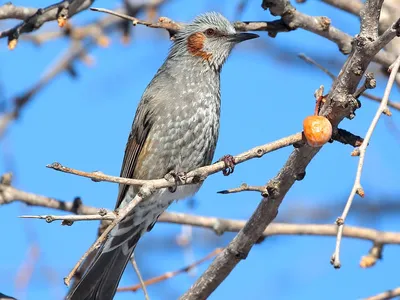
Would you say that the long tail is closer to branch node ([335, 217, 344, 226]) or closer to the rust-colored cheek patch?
the rust-colored cheek patch

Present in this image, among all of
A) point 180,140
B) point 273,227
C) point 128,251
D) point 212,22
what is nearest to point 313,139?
point 273,227

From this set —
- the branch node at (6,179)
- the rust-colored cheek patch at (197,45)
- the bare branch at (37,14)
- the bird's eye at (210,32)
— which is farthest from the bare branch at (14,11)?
the bird's eye at (210,32)

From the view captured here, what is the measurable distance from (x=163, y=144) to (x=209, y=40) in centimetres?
108

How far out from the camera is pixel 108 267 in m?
5.09

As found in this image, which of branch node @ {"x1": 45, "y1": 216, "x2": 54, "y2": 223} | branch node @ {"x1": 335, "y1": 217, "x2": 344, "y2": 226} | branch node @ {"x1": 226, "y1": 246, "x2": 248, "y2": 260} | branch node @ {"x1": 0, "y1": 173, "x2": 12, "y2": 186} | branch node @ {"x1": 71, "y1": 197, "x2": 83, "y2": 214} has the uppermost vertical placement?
branch node @ {"x1": 0, "y1": 173, "x2": 12, "y2": 186}

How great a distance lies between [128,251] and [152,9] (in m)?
2.16

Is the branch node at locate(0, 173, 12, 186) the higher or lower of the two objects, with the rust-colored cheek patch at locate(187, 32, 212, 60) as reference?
lower

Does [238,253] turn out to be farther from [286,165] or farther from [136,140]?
[136,140]

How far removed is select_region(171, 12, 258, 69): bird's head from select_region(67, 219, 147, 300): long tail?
145 cm

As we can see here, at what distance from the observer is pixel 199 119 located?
16.9 feet

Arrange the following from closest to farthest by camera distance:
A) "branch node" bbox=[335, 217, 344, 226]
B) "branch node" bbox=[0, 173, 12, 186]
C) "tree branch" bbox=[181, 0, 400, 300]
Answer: "branch node" bbox=[335, 217, 344, 226] → "tree branch" bbox=[181, 0, 400, 300] → "branch node" bbox=[0, 173, 12, 186]

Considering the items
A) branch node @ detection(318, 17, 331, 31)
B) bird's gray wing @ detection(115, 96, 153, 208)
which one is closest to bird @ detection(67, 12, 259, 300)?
bird's gray wing @ detection(115, 96, 153, 208)

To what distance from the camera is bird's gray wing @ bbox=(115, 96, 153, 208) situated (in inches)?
209

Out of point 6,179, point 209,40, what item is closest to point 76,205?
point 6,179
